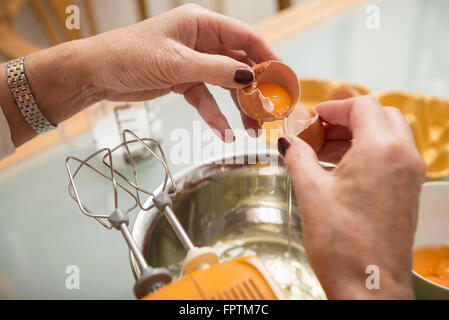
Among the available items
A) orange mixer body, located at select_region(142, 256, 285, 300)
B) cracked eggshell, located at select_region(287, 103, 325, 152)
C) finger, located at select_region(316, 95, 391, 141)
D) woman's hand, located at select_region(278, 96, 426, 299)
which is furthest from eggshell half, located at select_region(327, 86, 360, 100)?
orange mixer body, located at select_region(142, 256, 285, 300)

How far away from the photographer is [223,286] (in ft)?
1.03

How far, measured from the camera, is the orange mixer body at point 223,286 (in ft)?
1.01

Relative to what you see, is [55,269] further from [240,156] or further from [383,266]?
[383,266]

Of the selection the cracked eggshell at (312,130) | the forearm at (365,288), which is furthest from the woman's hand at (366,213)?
the cracked eggshell at (312,130)

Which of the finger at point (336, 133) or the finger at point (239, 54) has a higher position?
the finger at point (239, 54)

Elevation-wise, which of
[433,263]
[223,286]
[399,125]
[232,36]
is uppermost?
[232,36]

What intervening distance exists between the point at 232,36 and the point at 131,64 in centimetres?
20

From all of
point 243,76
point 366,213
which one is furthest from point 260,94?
point 366,213

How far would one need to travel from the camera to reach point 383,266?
0.33 meters

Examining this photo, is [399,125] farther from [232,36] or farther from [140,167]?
[140,167]

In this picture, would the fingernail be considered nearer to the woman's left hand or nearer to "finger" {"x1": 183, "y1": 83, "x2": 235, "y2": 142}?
the woman's left hand

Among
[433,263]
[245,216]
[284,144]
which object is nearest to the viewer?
[284,144]

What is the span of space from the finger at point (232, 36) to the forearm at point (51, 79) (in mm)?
204

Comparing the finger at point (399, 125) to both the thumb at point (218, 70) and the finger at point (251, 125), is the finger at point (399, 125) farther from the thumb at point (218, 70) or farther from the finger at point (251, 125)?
the finger at point (251, 125)
